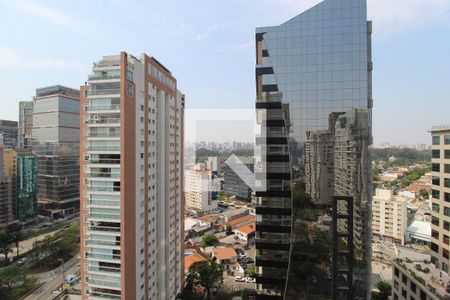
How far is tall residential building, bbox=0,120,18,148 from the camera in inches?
887

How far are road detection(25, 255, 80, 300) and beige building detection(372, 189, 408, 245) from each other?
18.3m

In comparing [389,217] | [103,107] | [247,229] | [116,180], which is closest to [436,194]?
[116,180]

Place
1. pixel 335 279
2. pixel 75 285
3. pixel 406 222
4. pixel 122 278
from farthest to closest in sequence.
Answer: pixel 406 222
pixel 75 285
pixel 122 278
pixel 335 279

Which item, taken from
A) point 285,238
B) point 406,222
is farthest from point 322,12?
point 406,222

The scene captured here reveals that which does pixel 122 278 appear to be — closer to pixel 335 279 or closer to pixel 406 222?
pixel 335 279

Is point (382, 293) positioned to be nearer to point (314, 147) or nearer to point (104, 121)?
point (314, 147)

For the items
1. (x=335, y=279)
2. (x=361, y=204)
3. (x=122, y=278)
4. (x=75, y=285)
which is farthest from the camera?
(x=75, y=285)

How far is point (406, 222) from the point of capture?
679 inches

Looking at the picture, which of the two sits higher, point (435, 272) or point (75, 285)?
point (435, 272)

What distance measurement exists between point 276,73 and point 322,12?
5.62ft

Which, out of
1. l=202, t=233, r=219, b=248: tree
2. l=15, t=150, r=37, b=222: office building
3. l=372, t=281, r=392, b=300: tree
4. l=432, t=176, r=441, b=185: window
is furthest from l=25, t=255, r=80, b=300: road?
l=432, t=176, r=441, b=185: window

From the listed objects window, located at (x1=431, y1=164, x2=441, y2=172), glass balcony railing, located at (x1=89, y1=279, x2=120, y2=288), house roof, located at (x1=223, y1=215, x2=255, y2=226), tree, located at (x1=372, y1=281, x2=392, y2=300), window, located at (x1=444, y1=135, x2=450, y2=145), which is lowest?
house roof, located at (x1=223, y1=215, x2=255, y2=226)

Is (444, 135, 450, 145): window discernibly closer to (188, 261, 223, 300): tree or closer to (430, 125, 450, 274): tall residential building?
(430, 125, 450, 274): tall residential building

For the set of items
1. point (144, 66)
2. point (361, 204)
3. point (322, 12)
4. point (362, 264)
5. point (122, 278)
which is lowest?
point (122, 278)
